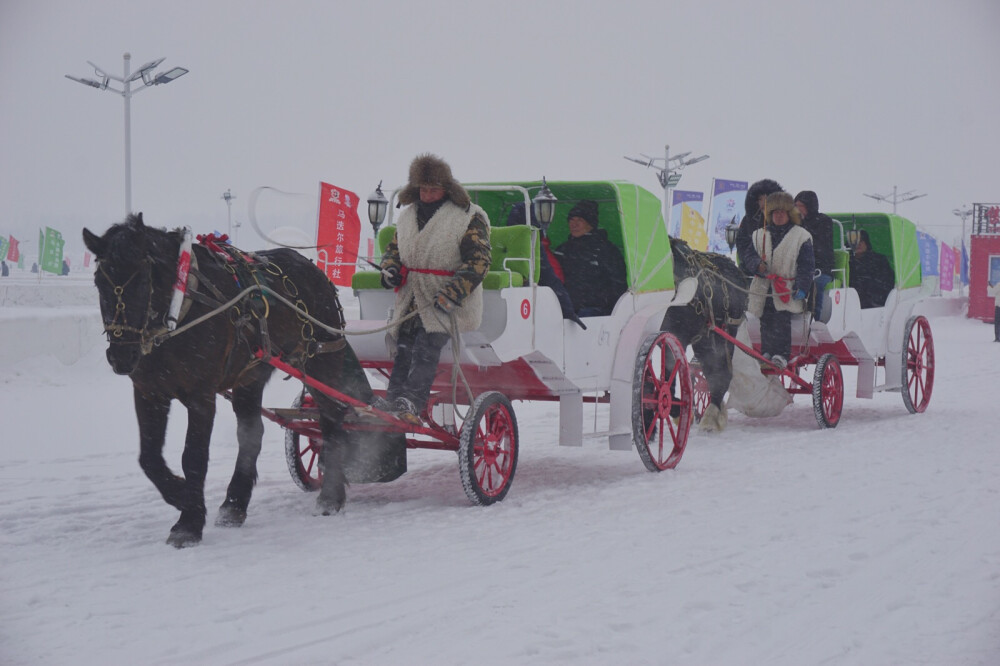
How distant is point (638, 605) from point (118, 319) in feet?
9.45

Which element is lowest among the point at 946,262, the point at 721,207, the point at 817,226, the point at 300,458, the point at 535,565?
the point at 535,565

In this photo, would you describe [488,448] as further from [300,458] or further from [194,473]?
[194,473]

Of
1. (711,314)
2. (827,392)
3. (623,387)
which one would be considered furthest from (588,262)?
(827,392)

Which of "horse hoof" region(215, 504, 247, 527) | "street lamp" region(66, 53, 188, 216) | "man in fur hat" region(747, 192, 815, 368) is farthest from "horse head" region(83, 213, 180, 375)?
"street lamp" region(66, 53, 188, 216)

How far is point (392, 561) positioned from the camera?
540 centimetres

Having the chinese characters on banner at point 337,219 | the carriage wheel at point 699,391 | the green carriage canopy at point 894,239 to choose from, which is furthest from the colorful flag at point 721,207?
the carriage wheel at point 699,391

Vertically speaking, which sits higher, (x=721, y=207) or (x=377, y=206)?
(x=721, y=207)

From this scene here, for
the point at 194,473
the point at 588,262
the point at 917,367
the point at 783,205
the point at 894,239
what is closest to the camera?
the point at 194,473

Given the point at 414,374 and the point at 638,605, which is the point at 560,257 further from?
the point at 638,605

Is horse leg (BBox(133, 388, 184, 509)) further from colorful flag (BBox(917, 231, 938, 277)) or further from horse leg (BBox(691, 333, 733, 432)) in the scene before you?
colorful flag (BBox(917, 231, 938, 277))

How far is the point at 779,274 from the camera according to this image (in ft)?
34.7

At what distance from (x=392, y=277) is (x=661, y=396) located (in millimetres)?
2519

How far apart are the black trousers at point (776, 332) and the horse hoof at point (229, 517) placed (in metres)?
6.22

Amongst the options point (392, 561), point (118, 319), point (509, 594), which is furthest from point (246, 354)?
point (509, 594)
